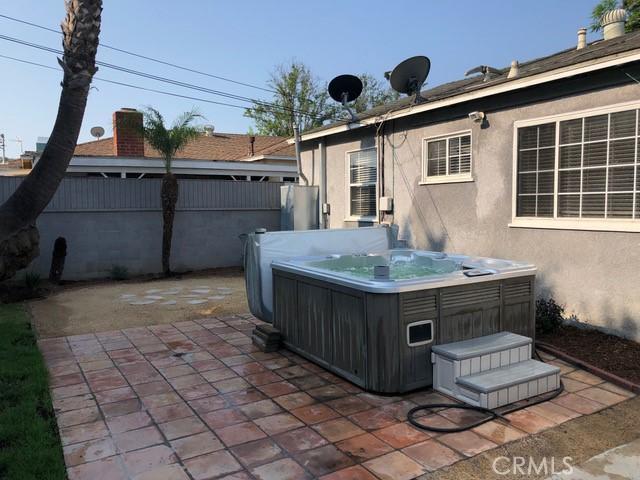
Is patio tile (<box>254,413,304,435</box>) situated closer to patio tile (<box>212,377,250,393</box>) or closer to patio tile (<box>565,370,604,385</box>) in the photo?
patio tile (<box>212,377,250,393</box>)

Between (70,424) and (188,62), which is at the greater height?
(188,62)

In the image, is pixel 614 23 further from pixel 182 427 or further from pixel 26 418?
pixel 26 418

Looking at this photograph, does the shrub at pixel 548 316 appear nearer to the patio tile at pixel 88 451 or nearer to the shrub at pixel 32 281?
the patio tile at pixel 88 451

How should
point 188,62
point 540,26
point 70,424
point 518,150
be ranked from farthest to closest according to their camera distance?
point 188,62
point 540,26
point 518,150
point 70,424

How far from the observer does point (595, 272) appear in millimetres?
5227

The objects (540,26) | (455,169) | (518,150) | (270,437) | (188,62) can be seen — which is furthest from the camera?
(188,62)

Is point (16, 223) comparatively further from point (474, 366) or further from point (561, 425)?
point (561, 425)

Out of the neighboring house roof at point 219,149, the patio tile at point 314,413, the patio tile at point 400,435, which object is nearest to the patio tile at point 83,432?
the patio tile at point 314,413

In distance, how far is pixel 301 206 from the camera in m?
10.8

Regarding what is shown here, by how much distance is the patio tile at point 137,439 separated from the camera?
3039mm

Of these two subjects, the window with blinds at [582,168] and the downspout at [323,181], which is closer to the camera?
the window with blinds at [582,168]

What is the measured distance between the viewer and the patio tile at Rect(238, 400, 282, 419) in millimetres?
3502

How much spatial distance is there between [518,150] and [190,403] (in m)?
4.87

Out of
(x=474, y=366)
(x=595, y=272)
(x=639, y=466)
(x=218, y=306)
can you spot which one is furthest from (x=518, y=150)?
(x=218, y=306)
